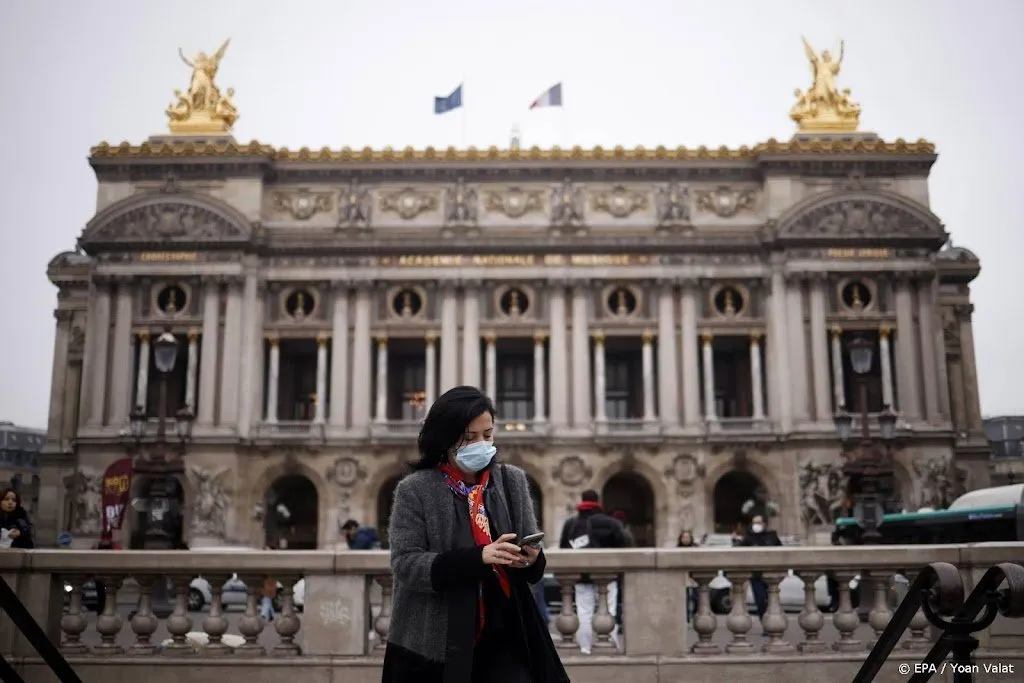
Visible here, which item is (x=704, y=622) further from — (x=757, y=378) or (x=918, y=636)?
(x=757, y=378)

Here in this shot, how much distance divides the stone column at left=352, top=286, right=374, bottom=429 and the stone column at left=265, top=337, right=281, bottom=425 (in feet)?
11.8

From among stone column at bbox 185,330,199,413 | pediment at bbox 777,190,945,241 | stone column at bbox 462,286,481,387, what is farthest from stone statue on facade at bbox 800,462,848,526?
stone column at bbox 185,330,199,413

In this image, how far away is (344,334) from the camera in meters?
48.9

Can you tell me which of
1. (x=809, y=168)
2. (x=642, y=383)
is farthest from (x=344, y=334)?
(x=809, y=168)

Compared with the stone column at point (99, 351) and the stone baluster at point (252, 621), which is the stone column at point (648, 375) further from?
the stone baluster at point (252, 621)

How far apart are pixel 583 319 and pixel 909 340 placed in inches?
590

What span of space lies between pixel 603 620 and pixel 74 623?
16.6ft

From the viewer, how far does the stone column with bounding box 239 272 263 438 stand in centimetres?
4803

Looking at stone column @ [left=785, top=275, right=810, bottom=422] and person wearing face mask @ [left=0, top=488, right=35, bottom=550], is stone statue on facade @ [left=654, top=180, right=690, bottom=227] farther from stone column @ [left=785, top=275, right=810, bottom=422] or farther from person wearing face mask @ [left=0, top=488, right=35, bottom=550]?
person wearing face mask @ [left=0, top=488, right=35, bottom=550]

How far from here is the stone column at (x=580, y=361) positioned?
4809 centimetres

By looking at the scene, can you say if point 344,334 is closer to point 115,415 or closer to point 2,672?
point 115,415

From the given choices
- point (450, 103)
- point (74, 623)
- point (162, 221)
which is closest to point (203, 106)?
point (162, 221)

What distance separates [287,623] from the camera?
1001 centimetres

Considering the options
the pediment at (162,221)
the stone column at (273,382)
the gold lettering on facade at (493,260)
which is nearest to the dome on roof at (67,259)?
the pediment at (162,221)
